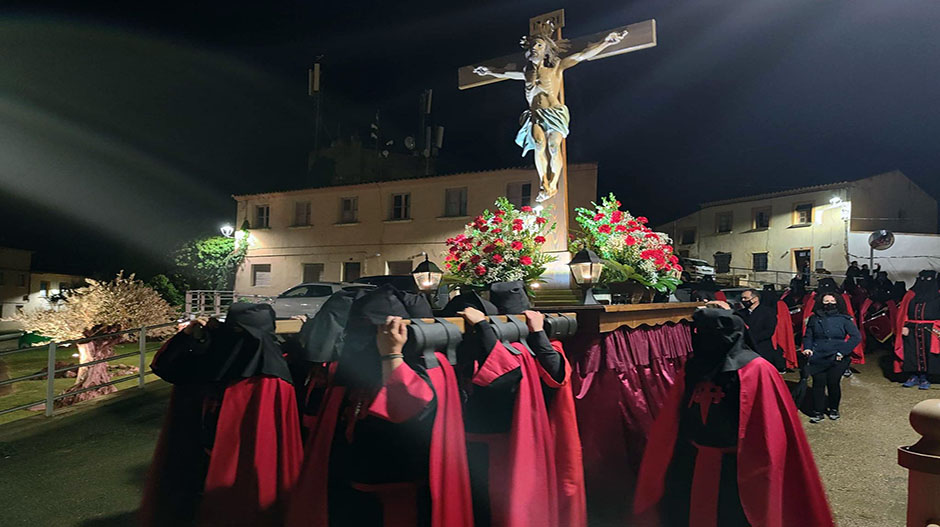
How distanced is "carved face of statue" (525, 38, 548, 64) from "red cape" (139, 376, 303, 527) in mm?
5043

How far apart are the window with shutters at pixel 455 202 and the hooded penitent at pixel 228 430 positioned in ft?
56.1

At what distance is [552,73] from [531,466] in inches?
199

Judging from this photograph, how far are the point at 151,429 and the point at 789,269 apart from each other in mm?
25740

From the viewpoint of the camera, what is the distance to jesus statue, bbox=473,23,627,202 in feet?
20.0

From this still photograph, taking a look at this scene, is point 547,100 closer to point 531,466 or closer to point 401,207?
point 531,466

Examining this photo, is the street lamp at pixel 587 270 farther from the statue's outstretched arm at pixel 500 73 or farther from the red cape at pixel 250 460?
the statue's outstretched arm at pixel 500 73

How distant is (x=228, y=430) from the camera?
2260mm

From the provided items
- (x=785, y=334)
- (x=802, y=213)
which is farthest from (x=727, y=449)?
(x=802, y=213)

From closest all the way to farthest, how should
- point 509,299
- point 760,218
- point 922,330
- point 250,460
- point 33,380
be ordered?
point 250,460 → point 509,299 → point 922,330 → point 33,380 → point 760,218

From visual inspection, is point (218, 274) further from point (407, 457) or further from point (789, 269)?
point (789, 269)

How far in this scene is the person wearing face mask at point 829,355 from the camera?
6.26 meters

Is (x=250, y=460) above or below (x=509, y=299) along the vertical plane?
below

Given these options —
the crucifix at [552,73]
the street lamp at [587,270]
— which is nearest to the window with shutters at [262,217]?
the crucifix at [552,73]

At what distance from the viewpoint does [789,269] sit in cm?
2420
